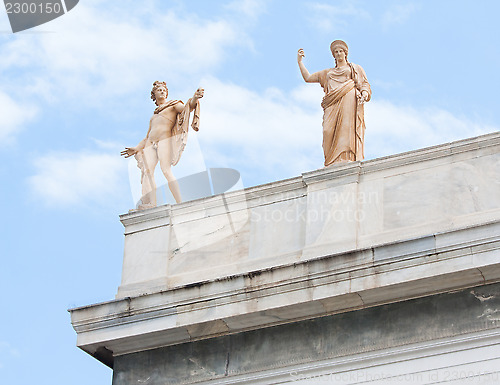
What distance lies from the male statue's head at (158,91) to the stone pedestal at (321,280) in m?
2.48

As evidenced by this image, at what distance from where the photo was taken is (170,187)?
1766 centimetres

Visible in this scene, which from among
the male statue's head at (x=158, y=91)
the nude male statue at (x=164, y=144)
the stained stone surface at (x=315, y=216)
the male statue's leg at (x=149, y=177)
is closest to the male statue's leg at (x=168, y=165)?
the nude male statue at (x=164, y=144)

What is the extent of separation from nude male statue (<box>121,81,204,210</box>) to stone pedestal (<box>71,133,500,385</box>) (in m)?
0.76

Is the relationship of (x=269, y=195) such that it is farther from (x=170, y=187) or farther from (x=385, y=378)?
(x=385, y=378)

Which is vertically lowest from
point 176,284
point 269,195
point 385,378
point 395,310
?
point 385,378

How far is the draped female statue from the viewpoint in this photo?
1659cm

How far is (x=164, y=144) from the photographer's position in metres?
18.0

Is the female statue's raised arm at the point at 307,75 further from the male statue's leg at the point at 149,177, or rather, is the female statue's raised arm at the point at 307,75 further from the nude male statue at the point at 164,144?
the male statue's leg at the point at 149,177

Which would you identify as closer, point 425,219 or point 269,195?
point 425,219

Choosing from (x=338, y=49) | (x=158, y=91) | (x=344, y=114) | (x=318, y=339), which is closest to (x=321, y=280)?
(x=318, y=339)

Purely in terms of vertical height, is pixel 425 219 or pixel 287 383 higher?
pixel 425 219

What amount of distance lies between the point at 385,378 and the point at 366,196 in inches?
116

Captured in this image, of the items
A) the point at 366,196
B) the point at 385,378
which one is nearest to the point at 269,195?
the point at 366,196

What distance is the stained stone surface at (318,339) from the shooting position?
13.9m
